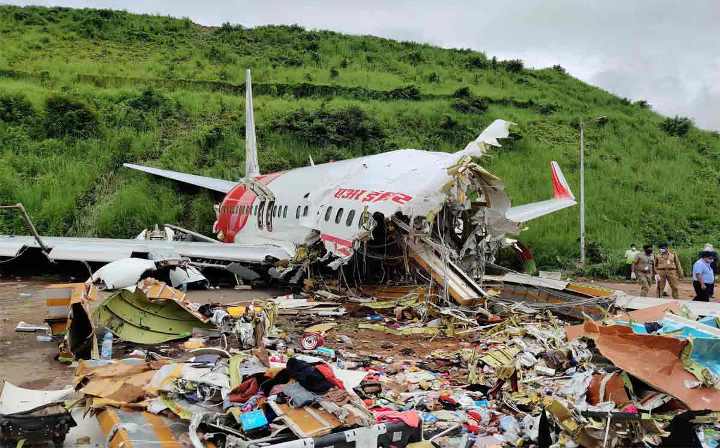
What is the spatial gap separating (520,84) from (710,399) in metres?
48.3

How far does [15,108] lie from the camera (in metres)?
31.1

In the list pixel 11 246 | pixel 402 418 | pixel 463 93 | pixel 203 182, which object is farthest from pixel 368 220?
pixel 463 93

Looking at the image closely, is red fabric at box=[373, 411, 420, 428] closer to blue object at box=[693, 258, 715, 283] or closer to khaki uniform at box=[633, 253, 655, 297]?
blue object at box=[693, 258, 715, 283]

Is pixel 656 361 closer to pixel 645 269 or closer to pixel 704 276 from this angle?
pixel 704 276

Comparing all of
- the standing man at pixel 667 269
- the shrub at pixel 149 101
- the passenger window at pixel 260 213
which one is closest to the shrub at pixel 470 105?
the shrub at pixel 149 101

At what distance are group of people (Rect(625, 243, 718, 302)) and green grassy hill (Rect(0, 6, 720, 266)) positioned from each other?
25.9ft

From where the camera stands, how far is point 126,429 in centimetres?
527

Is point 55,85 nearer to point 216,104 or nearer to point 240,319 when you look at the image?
point 216,104

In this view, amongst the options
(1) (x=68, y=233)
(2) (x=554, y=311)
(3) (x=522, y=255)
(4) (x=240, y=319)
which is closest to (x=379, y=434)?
(4) (x=240, y=319)

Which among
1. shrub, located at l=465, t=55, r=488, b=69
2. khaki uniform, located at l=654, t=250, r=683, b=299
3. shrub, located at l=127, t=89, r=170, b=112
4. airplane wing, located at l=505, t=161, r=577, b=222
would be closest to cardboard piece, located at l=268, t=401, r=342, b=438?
airplane wing, located at l=505, t=161, r=577, b=222

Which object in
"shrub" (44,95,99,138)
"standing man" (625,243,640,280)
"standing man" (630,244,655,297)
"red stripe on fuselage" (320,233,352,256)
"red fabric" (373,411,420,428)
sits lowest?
"standing man" (625,243,640,280)

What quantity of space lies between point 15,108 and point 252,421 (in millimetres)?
32115

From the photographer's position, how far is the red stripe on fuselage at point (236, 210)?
19942mm

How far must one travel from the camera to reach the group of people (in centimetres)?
1480
